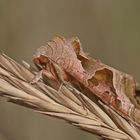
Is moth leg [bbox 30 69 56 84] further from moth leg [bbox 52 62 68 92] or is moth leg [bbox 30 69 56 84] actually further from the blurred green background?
the blurred green background

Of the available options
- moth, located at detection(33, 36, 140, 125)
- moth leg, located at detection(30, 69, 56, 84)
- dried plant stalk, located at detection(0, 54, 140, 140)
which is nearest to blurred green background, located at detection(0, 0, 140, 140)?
moth, located at detection(33, 36, 140, 125)

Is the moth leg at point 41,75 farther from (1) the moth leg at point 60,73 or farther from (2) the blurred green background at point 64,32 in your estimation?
(2) the blurred green background at point 64,32

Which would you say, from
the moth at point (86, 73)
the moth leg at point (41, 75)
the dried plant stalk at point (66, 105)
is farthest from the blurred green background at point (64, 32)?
the dried plant stalk at point (66, 105)

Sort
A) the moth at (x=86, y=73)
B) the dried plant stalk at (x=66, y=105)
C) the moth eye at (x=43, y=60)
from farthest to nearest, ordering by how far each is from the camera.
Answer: the moth eye at (x=43, y=60) → the moth at (x=86, y=73) → the dried plant stalk at (x=66, y=105)

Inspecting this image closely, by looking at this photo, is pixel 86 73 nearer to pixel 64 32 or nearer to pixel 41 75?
pixel 41 75

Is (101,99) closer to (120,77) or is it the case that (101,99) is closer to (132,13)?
(120,77)

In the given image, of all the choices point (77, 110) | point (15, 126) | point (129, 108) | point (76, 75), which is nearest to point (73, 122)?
point (77, 110)
